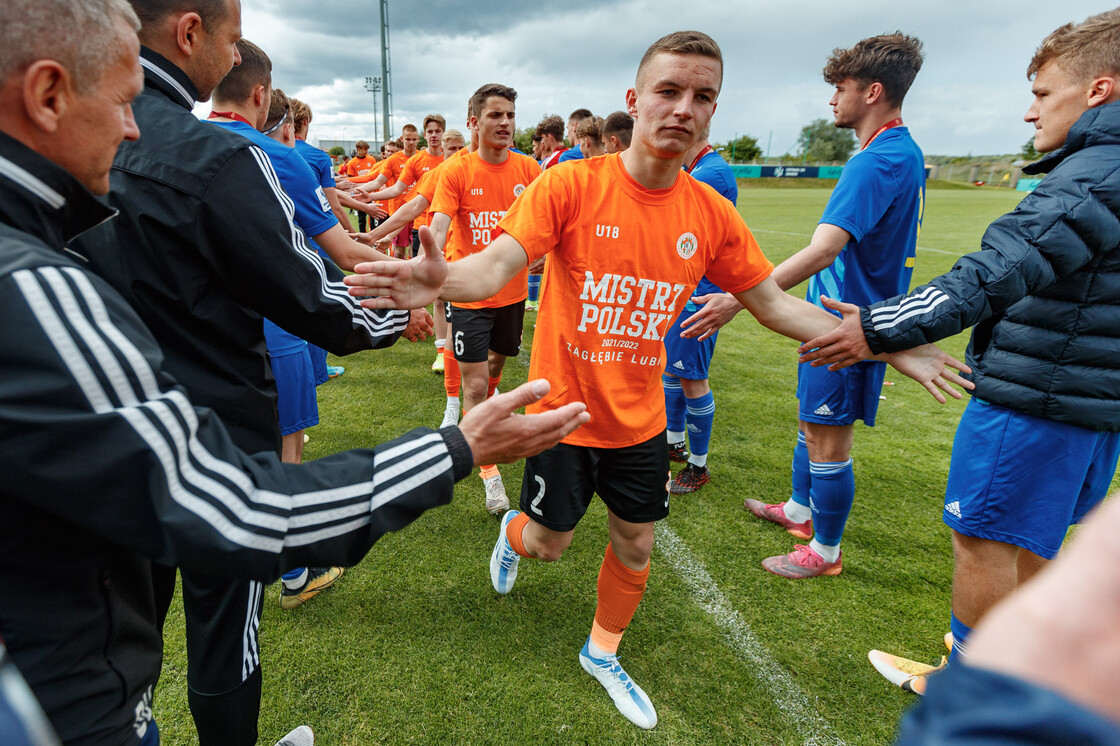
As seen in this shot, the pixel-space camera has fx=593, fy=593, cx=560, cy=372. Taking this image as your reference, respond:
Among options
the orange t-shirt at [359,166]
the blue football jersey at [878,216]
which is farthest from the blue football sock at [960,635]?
the orange t-shirt at [359,166]

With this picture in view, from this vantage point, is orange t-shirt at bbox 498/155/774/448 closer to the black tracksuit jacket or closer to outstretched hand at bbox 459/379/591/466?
outstretched hand at bbox 459/379/591/466

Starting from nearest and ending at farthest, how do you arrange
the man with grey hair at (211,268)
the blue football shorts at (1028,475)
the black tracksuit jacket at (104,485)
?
the black tracksuit jacket at (104,485) < the man with grey hair at (211,268) < the blue football shorts at (1028,475)

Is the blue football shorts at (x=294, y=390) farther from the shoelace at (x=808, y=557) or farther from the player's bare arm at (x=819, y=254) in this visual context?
the shoelace at (x=808, y=557)

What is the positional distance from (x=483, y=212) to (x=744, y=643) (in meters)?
3.57

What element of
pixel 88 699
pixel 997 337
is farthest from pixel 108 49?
pixel 997 337

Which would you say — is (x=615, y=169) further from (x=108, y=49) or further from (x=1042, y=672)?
(x=1042, y=672)

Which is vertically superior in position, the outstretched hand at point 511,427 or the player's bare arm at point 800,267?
the player's bare arm at point 800,267

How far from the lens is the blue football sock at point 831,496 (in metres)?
3.24

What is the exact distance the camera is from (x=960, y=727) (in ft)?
1.44

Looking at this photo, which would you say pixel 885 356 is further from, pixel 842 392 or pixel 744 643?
pixel 744 643

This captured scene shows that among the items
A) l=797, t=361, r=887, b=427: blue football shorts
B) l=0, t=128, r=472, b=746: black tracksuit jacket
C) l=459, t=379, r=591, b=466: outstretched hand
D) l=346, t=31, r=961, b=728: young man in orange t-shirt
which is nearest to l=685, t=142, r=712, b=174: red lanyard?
l=797, t=361, r=887, b=427: blue football shorts

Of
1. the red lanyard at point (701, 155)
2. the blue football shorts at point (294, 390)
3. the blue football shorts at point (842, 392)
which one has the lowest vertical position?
the blue football shorts at point (294, 390)

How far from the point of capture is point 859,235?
282 cm

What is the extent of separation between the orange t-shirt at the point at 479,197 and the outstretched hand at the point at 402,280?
8.70 ft
